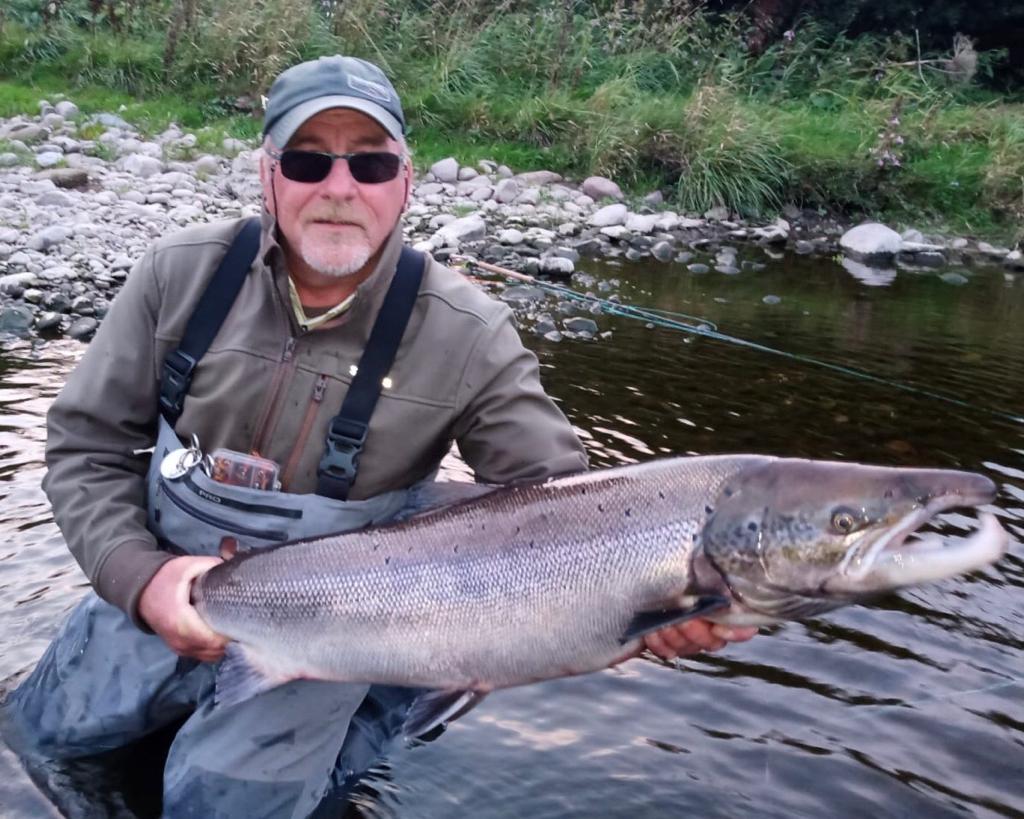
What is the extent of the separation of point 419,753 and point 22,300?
627cm

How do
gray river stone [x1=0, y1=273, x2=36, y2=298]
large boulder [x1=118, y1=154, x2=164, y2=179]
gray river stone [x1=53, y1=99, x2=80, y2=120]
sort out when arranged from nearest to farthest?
gray river stone [x1=0, y1=273, x2=36, y2=298] < large boulder [x1=118, y1=154, x2=164, y2=179] < gray river stone [x1=53, y1=99, x2=80, y2=120]

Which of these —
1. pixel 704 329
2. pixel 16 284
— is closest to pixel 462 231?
pixel 704 329

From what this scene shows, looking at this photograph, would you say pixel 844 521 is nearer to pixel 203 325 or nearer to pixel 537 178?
pixel 203 325

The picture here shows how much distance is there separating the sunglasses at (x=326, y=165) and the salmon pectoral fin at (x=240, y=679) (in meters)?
1.39

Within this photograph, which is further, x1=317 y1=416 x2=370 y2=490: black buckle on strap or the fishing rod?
the fishing rod

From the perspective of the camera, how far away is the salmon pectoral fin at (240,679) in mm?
3014

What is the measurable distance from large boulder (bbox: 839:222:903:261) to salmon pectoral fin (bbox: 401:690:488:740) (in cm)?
1382

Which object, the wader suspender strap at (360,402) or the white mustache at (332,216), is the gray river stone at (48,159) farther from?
the wader suspender strap at (360,402)

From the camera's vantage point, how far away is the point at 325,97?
336cm

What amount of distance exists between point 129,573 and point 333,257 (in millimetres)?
1077

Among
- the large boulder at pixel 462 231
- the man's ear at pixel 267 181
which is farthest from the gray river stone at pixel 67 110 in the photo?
the man's ear at pixel 267 181

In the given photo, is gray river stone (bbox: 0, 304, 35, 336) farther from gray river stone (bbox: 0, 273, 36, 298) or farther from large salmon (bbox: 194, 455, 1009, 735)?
large salmon (bbox: 194, 455, 1009, 735)

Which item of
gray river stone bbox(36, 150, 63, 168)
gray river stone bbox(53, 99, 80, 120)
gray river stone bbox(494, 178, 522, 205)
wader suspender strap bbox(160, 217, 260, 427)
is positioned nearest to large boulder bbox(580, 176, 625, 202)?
gray river stone bbox(494, 178, 522, 205)

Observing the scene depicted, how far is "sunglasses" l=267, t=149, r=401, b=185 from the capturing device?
3.35 meters
